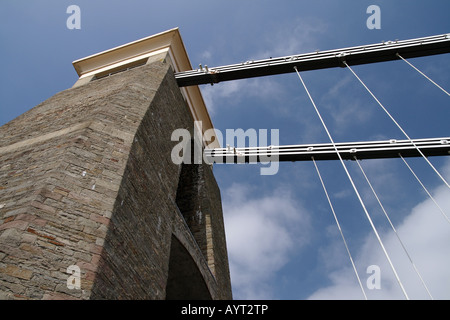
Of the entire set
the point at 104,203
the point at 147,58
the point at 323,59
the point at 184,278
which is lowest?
the point at 104,203

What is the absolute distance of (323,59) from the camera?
7.16m

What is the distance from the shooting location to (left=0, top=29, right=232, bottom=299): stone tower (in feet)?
8.92

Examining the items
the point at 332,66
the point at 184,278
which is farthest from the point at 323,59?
the point at 184,278

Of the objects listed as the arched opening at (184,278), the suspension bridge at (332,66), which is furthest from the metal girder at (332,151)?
the arched opening at (184,278)

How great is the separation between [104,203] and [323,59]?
233 inches

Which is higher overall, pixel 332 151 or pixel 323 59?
pixel 323 59

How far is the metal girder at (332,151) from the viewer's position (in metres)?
6.41

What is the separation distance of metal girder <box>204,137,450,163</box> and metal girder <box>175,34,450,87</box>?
71.3 inches

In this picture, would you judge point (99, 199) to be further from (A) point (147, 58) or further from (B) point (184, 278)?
(A) point (147, 58)

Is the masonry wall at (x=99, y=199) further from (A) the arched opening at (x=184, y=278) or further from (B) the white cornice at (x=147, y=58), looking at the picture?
(B) the white cornice at (x=147, y=58)

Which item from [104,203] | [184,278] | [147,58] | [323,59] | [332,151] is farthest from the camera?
[147,58]

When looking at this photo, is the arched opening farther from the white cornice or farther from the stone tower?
the white cornice

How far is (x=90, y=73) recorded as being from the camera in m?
8.53

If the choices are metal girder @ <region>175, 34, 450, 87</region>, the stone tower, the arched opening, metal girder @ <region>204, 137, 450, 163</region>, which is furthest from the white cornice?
the arched opening
